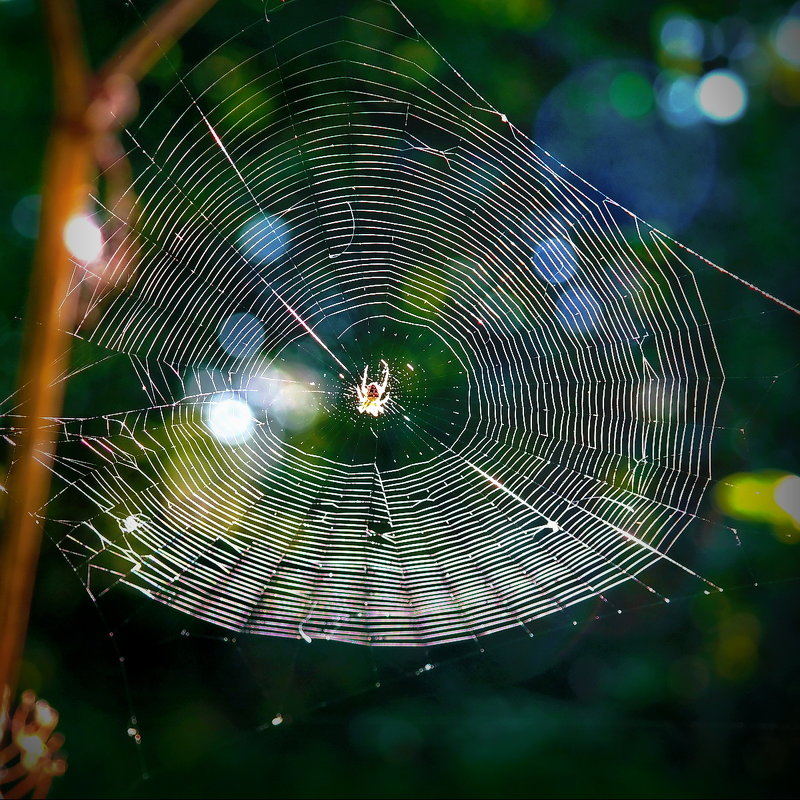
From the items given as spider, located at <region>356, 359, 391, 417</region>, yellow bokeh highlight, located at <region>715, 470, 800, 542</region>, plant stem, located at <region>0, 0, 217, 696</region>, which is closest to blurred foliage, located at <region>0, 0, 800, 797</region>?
yellow bokeh highlight, located at <region>715, 470, 800, 542</region>

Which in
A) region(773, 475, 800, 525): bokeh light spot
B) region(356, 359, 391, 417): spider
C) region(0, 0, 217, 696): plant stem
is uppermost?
region(356, 359, 391, 417): spider

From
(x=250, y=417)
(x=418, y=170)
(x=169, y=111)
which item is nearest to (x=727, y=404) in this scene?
(x=418, y=170)

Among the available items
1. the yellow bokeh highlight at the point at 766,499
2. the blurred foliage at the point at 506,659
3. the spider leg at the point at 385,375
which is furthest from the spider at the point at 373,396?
the yellow bokeh highlight at the point at 766,499

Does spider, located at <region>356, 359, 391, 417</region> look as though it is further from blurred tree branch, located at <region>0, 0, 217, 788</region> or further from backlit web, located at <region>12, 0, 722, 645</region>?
blurred tree branch, located at <region>0, 0, 217, 788</region>

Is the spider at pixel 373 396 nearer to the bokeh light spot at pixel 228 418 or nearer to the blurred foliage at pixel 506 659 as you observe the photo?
the bokeh light spot at pixel 228 418

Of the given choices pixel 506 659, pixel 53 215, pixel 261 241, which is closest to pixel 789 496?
pixel 506 659

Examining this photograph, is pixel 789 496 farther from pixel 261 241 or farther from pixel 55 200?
pixel 55 200

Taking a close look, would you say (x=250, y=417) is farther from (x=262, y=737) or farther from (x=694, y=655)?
(x=694, y=655)
